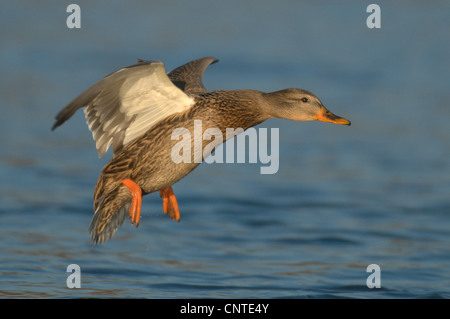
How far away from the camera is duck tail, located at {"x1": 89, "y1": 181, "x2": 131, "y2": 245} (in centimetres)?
720

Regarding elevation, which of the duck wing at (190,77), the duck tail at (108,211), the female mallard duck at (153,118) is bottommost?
the duck tail at (108,211)

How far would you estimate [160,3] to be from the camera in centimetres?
1680

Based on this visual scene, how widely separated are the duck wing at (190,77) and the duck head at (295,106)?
775 mm

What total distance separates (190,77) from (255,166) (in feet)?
13.7

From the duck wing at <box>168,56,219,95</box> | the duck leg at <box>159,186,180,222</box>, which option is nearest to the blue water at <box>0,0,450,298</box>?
the duck leg at <box>159,186,180,222</box>

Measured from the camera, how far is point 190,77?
26.1 ft

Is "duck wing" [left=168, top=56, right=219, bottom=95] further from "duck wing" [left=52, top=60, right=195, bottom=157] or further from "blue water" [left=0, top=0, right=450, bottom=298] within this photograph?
"blue water" [left=0, top=0, right=450, bottom=298]

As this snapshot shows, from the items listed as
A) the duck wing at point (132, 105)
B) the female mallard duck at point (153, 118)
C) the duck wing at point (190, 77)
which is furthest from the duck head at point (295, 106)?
the duck wing at point (190, 77)

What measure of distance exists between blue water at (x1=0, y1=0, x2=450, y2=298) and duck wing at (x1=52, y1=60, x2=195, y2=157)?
1.37 meters

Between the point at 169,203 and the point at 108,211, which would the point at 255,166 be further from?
the point at 108,211

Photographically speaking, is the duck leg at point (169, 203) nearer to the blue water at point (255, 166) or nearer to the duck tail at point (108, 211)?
the duck tail at point (108, 211)

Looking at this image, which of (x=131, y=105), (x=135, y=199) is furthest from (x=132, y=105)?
(x=135, y=199)

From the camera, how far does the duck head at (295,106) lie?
7070 mm
